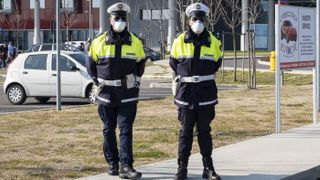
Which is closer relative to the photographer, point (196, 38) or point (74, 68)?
point (196, 38)

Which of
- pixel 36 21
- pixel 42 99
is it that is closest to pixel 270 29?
pixel 36 21

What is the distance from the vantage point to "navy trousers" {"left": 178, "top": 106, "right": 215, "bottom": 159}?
827cm

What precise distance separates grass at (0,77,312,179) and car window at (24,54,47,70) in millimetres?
2814

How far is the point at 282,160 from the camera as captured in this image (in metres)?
10.1

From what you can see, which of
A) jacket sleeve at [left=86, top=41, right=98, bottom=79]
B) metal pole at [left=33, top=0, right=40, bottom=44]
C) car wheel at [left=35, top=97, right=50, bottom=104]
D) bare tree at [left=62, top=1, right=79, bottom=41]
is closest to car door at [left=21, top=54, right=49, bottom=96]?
car wheel at [left=35, top=97, right=50, bottom=104]

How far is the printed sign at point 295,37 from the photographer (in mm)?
13008

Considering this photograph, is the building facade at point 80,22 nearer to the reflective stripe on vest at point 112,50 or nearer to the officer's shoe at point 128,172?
the reflective stripe on vest at point 112,50

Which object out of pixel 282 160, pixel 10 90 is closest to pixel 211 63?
pixel 282 160

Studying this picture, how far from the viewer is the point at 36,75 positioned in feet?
67.3

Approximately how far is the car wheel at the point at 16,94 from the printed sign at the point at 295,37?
9.49m

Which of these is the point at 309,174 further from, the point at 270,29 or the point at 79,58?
the point at 270,29

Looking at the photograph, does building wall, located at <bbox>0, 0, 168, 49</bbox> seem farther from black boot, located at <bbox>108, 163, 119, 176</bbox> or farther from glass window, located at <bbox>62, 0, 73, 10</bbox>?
black boot, located at <bbox>108, 163, 119, 176</bbox>

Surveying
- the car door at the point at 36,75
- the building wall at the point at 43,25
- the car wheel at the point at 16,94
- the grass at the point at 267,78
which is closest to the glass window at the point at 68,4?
the building wall at the point at 43,25

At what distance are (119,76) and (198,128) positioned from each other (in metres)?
1.11
